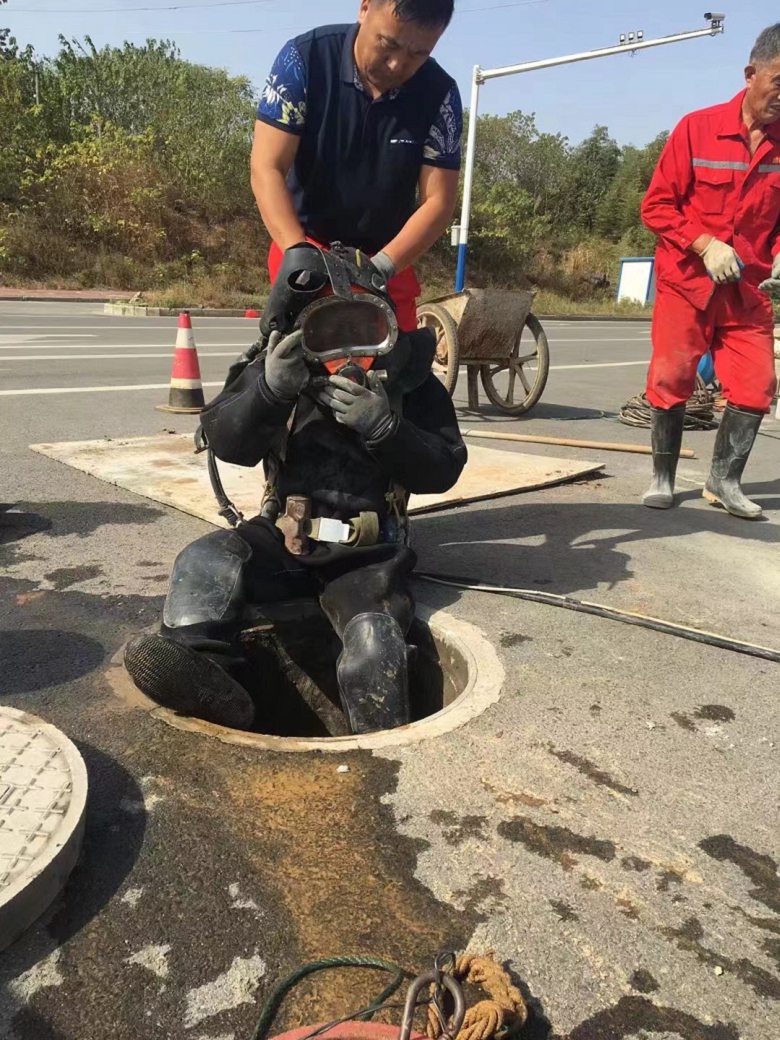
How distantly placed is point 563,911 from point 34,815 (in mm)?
1053

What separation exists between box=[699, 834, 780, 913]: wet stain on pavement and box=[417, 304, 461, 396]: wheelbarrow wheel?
5.21 m

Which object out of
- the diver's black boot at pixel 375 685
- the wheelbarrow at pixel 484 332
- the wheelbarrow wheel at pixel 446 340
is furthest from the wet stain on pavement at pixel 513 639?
the wheelbarrow at pixel 484 332

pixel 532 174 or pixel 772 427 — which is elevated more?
pixel 532 174

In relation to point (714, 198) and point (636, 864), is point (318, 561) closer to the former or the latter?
point (636, 864)

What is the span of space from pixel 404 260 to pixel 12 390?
5466 millimetres

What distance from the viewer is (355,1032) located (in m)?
1.30

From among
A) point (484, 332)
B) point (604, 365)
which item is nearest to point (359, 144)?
point (484, 332)

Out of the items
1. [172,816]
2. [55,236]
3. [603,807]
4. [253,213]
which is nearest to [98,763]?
[172,816]

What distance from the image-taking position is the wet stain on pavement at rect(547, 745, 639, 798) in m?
2.03

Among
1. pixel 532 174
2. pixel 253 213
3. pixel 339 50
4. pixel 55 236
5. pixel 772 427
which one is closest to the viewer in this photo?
pixel 339 50

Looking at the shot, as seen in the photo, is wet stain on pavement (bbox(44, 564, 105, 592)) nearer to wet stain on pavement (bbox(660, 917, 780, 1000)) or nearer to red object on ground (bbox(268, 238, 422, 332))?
red object on ground (bbox(268, 238, 422, 332))

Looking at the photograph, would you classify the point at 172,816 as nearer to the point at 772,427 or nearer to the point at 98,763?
the point at 98,763

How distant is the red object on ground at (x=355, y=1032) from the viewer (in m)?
1.29

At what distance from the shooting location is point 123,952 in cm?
146
